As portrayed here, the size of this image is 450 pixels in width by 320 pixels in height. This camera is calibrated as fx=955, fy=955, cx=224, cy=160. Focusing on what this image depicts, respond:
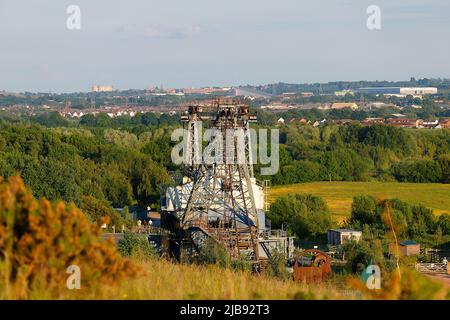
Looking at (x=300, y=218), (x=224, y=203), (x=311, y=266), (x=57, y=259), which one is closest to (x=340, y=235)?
(x=300, y=218)

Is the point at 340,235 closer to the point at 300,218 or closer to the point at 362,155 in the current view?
the point at 300,218

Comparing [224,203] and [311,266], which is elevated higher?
[224,203]

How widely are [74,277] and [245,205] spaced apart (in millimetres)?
16067

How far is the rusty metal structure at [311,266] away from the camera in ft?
60.2

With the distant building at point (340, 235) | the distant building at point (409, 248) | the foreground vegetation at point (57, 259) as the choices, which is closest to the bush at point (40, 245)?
the foreground vegetation at point (57, 259)

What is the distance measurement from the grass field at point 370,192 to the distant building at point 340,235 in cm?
1075

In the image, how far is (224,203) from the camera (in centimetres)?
2359

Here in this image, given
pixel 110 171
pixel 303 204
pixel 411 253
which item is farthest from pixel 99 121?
pixel 411 253

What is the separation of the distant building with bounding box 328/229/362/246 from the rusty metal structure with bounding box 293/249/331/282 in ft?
18.4

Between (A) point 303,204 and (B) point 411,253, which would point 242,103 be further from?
(A) point 303,204

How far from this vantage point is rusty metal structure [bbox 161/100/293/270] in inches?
857

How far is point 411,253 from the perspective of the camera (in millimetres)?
27484

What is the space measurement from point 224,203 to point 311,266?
13.0 feet

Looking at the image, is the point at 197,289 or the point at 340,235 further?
the point at 340,235
